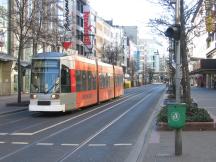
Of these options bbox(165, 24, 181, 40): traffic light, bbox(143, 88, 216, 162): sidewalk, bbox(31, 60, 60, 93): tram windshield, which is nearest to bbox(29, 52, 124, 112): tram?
bbox(31, 60, 60, 93): tram windshield

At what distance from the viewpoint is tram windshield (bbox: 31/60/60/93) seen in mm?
27656

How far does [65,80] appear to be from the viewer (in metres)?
28.3

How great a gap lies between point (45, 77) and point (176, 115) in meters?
16.3

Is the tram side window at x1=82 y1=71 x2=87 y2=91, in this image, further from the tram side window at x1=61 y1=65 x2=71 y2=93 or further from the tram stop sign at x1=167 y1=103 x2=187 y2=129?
the tram stop sign at x1=167 y1=103 x2=187 y2=129

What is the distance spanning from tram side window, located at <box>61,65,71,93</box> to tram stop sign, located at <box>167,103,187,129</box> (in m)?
16.0

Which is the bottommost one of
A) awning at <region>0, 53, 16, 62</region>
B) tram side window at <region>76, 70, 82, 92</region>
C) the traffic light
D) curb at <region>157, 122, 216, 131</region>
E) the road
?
the road

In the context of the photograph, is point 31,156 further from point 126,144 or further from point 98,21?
point 98,21

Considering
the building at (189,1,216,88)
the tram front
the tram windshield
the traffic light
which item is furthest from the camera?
the tram windshield

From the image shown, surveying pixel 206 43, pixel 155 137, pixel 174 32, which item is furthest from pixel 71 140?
pixel 206 43

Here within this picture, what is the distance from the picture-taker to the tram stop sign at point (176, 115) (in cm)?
1223

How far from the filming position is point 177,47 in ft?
43.0

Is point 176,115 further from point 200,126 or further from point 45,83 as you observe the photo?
point 45,83

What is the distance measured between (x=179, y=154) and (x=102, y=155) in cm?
204

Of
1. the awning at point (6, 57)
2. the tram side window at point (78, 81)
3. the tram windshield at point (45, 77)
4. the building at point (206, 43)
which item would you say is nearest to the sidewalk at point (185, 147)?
the building at point (206, 43)
